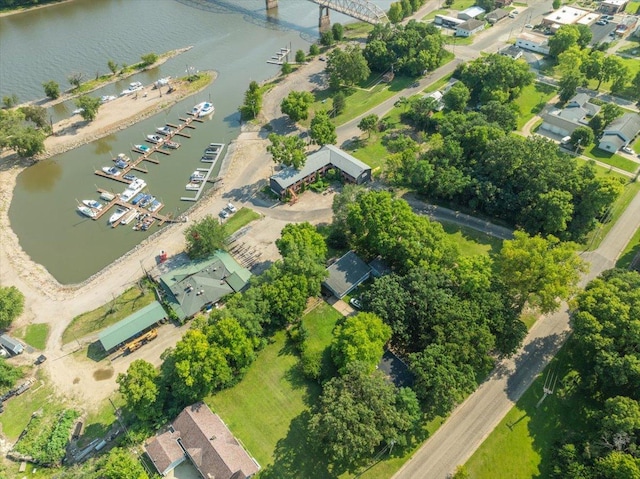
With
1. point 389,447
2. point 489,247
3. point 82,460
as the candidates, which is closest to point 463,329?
point 389,447

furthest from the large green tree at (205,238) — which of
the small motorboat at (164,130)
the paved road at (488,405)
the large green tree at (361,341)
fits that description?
the paved road at (488,405)

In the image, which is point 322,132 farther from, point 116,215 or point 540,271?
point 540,271

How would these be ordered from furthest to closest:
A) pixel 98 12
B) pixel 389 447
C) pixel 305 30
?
pixel 98 12, pixel 305 30, pixel 389 447

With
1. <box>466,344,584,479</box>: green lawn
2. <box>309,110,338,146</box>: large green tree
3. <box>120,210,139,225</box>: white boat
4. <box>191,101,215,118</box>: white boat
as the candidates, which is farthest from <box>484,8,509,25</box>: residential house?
<box>120,210,139,225</box>: white boat

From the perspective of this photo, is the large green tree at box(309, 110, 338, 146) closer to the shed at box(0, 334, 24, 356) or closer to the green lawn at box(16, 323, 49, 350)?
the green lawn at box(16, 323, 49, 350)

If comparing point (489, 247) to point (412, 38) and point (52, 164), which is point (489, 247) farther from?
point (52, 164)

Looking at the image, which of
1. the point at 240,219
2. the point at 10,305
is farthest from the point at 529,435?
the point at 10,305
